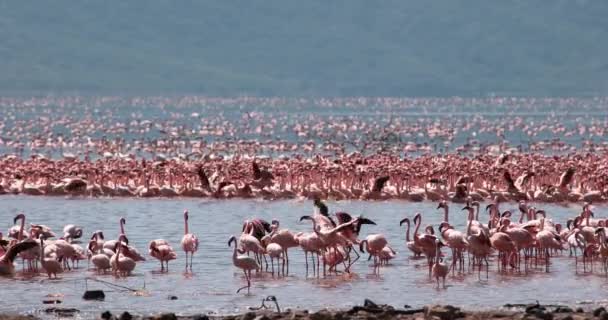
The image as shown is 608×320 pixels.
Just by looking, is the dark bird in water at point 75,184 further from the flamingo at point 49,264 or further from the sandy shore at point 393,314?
the sandy shore at point 393,314

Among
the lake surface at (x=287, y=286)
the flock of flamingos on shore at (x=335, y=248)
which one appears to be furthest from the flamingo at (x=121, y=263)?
the lake surface at (x=287, y=286)

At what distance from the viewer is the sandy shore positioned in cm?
1686

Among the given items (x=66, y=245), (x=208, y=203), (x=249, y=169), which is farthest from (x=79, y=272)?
(x=249, y=169)

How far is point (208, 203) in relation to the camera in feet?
119

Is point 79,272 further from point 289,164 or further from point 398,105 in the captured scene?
point 398,105

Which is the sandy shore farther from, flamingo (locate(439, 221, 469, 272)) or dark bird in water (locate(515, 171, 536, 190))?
dark bird in water (locate(515, 171, 536, 190))

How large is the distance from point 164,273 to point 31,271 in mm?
2141

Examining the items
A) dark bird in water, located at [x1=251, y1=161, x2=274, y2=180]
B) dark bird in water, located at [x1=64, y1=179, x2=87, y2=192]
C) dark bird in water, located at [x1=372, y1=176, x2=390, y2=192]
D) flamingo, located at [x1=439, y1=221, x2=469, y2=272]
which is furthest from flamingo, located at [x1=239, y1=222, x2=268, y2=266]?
dark bird in water, located at [x1=64, y1=179, x2=87, y2=192]

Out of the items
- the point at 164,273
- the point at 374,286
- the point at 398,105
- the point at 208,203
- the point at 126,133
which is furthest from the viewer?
the point at 398,105

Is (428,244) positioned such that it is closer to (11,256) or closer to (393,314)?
(393,314)

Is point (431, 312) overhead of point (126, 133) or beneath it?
beneath

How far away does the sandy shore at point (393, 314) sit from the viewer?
55.3 feet

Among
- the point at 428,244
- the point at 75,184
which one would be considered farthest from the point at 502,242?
the point at 75,184

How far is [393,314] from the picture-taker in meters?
17.4
